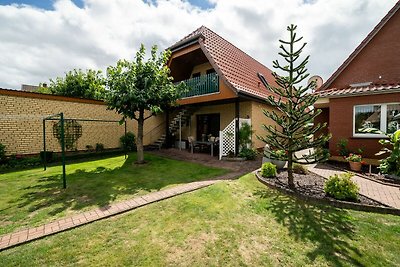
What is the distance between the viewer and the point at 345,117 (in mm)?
9453

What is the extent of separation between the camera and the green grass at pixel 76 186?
13.9 ft

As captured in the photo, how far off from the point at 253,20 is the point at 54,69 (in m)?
24.3

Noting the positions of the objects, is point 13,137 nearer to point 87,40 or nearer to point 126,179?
point 87,40

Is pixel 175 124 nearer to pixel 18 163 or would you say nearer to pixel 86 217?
pixel 18 163

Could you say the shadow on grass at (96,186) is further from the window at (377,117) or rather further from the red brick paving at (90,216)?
the window at (377,117)

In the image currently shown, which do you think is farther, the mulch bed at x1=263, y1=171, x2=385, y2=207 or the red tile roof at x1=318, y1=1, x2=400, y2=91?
the red tile roof at x1=318, y1=1, x2=400, y2=91

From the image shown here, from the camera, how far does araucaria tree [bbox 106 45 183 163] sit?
8.15m

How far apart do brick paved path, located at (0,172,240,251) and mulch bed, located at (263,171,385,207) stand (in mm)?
2526

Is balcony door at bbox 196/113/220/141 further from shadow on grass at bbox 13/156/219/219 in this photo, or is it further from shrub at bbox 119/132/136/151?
shadow on grass at bbox 13/156/219/219

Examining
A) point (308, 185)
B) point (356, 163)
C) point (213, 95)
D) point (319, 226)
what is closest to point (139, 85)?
point (213, 95)

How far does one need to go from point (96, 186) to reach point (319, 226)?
20.3 ft

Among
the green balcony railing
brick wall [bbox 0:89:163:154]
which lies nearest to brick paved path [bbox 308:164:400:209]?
the green balcony railing

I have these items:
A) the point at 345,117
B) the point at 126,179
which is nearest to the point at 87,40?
the point at 126,179

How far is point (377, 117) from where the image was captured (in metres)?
8.79
